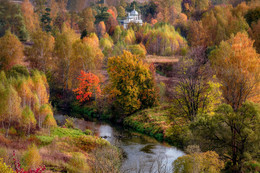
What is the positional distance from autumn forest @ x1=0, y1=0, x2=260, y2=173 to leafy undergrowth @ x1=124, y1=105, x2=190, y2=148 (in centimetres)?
13

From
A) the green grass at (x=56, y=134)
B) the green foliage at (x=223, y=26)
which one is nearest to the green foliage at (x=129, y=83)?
the green grass at (x=56, y=134)

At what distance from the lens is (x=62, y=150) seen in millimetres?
26391

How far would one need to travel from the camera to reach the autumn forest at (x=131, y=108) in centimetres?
2148

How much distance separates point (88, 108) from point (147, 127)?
12.5m

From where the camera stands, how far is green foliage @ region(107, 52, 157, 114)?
4131 centimetres

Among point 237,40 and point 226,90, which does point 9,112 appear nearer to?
point 226,90

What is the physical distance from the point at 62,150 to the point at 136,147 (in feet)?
26.0

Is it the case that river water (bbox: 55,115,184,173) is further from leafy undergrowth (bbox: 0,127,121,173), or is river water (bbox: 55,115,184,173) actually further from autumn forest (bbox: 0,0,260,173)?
leafy undergrowth (bbox: 0,127,121,173)

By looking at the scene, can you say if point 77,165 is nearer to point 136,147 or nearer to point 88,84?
point 136,147

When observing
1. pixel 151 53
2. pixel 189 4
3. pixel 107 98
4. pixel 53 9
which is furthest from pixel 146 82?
pixel 189 4

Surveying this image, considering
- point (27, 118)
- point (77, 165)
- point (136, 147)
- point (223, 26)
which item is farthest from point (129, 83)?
point (223, 26)

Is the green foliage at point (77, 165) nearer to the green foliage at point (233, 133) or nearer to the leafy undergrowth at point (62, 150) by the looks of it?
the leafy undergrowth at point (62, 150)

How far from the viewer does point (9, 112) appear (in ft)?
90.0

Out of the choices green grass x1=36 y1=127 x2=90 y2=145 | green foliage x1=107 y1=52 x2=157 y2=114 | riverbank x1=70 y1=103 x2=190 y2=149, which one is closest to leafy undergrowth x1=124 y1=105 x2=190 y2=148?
riverbank x1=70 y1=103 x2=190 y2=149
